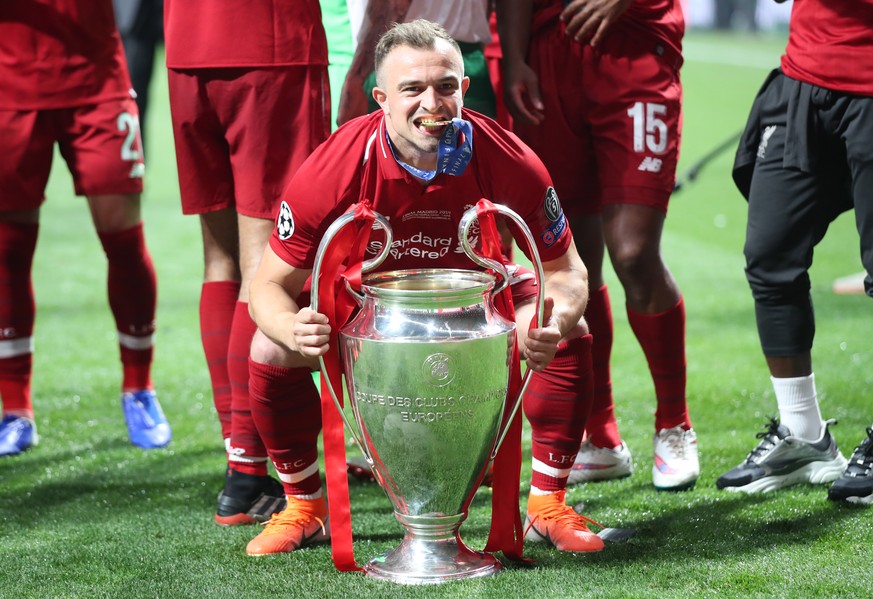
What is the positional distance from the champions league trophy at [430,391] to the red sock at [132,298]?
1.53m

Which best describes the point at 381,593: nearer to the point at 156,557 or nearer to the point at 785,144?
the point at 156,557

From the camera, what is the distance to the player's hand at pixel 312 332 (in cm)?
251

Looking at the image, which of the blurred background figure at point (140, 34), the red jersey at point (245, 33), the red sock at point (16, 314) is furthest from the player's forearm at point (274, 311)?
the blurred background figure at point (140, 34)

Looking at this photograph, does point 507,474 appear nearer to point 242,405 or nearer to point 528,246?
point 528,246

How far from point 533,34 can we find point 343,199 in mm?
1040

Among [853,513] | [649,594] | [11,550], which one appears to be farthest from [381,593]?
[853,513]

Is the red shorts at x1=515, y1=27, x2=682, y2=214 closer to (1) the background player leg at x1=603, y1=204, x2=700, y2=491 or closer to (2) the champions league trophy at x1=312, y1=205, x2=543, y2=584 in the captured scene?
(1) the background player leg at x1=603, y1=204, x2=700, y2=491

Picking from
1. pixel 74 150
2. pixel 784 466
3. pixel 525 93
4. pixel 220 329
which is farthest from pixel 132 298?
pixel 784 466

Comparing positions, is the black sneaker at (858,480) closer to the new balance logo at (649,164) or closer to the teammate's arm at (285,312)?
the new balance logo at (649,164)

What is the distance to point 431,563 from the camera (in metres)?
2.66

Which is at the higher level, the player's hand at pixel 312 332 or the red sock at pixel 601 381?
the player's hand at pixel 312 332

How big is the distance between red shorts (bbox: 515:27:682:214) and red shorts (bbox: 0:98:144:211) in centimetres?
132

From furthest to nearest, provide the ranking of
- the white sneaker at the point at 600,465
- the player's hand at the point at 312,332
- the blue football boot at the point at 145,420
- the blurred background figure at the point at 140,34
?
the blurred background figure at the point at 140,34 < the blue football boot at the point at 145,420 < the white sneaker at the point at 600,465 < the player's hand at the point at 312,332

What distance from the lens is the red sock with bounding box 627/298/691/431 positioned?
3383 millimetres
